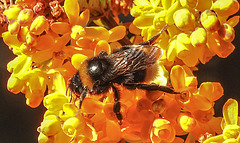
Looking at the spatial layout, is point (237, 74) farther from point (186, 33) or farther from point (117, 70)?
point (117, 70)

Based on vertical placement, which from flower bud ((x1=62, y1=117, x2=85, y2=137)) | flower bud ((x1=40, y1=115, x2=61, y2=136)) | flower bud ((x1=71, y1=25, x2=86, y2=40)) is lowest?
flower bud ((x1=40, y1=115, x2=61, y2=136))

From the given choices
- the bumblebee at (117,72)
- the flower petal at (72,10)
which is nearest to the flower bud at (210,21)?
the bumblebee at (117,72)

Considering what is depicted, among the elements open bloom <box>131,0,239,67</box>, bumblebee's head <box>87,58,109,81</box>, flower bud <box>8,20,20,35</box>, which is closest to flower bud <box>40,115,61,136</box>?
bumblebee's head <box>87,58,109,81</box>

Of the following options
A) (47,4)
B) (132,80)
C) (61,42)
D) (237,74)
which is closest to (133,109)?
(132,80)

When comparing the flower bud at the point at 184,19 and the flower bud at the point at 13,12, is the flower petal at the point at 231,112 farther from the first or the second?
the flower bud at the point at 13,12

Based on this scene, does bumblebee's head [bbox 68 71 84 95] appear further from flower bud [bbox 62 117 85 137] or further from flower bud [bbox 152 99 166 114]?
flower bud [bbox 152 99 166 114]

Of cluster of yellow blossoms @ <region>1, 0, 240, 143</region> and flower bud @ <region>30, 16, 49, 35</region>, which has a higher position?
flower bud @ <region>30, 16, 49, 35</region>
